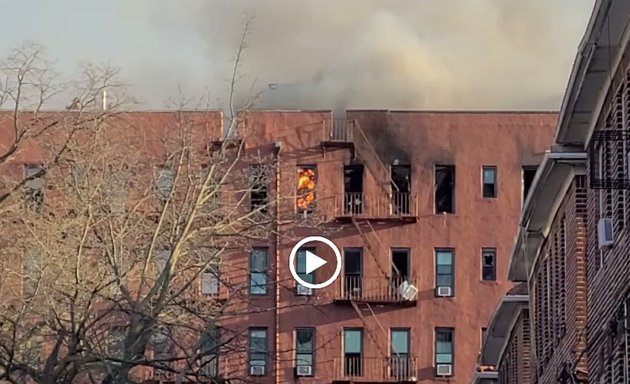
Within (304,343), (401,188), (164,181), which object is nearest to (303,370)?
(304,343)

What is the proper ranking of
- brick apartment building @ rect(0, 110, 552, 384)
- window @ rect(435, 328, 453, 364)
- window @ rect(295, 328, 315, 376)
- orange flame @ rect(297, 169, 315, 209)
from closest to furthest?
1. window @ rect(295, 328, 315, 376)
2. brick apartment building @ rect(0, 110, 552, 384)
3. window @ rect(435, 328, 453, 364)
4. orange flame @ rect(297, 169, 315, 209)

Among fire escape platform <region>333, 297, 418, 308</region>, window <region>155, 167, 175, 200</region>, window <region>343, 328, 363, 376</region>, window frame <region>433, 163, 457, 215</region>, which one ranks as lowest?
window <region>155, 167, 175, 200</region>

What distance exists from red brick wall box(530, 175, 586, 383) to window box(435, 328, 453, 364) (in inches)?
934

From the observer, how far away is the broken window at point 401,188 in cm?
6288

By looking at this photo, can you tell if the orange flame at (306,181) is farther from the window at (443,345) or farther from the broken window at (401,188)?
the window at (443,345)

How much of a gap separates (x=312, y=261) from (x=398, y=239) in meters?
3.07

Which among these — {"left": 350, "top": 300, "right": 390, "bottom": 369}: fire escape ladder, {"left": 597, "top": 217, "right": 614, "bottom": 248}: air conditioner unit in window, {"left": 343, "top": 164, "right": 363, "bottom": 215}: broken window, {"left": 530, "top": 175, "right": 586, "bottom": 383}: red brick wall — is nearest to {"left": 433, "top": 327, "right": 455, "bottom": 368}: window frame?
{"left": 350, "top": 300, "right": 390, "bottom": 369}: fire escape ladder

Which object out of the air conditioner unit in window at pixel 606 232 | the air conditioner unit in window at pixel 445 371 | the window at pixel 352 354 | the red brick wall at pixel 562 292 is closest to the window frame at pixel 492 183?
the air conditioner unit in window at pixel 445 371

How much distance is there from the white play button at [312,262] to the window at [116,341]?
2925 centimetres

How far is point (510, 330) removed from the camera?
44344 mm

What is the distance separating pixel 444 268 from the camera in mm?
62625

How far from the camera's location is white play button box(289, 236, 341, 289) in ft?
205

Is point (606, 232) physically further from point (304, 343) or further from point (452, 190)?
point (452, 190)

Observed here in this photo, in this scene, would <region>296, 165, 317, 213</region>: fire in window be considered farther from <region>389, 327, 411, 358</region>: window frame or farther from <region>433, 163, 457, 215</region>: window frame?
<region>389, 327, 411, 358</region>: window frame
